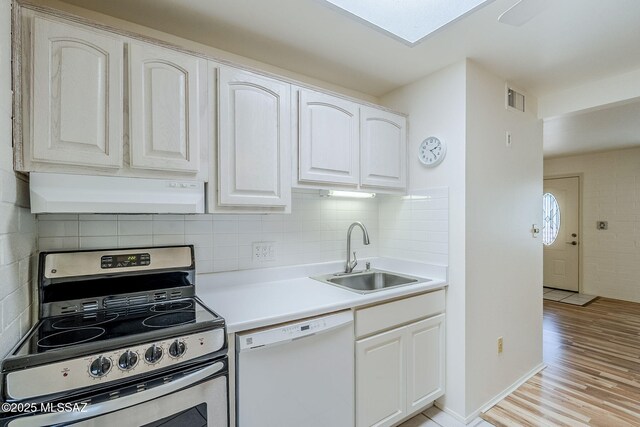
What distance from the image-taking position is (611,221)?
4738 millimetres

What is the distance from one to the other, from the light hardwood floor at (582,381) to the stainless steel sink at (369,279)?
101 cm

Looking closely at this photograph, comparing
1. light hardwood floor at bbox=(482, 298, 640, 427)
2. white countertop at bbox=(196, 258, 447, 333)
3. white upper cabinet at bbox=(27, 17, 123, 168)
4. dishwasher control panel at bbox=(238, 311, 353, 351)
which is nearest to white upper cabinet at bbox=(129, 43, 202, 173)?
white upper cabinet at bbox=(27, 17, 123, 168)

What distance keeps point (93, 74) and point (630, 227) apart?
6.49m

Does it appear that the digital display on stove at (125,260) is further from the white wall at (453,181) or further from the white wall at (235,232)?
the white wall at (453,181)

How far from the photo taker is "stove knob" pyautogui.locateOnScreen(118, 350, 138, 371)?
991 mm

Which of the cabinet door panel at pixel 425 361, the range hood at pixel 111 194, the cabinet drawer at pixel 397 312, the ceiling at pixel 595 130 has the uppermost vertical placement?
the ceiling at pixel 595 130

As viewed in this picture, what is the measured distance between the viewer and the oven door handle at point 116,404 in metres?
0.86

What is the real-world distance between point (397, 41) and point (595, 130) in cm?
339

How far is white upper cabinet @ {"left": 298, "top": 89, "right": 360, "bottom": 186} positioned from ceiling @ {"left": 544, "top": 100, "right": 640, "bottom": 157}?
1926 mm

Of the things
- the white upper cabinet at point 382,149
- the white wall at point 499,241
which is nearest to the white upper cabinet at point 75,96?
the white upper cabinet at point 382,149

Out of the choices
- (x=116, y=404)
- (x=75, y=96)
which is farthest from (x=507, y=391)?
(x=75, y=96)

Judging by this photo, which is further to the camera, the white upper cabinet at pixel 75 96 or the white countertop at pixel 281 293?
the white countertop at pixel 281 293

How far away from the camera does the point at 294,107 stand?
5.79ft

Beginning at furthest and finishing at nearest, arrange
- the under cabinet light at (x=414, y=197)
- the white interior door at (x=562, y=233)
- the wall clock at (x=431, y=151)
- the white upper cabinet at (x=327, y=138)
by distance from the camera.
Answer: the white interior door at (x=562, y=233) → the under cabinet light at (x=414, y=197) → the wall clock at (x=431, y=151) → the white upper cabinet at (x=327, y=138)
